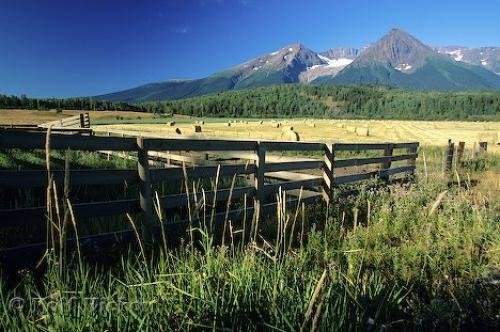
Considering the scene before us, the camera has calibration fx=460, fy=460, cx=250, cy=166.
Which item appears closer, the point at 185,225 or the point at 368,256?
the point at 368,256

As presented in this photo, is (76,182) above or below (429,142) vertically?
above

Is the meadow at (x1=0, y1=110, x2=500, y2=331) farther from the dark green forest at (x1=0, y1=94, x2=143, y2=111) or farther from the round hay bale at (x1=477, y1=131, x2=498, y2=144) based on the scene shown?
the dark green forest at (x1=0, y1=94, x2=143, y2=111)

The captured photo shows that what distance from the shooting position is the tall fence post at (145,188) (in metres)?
5.25

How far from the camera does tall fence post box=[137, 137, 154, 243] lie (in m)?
5.25

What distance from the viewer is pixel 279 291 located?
2.76 metres

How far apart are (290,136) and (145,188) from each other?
28.2 m

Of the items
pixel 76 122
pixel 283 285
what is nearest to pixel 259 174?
pixel 283 285

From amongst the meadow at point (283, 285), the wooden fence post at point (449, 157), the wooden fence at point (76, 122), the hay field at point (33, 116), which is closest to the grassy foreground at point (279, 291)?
the meadow at point (283, 285)

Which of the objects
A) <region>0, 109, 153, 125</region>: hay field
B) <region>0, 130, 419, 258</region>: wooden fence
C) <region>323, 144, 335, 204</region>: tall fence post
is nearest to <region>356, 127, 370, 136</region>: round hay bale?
<region>323, 144, 335, 204</region>: tall fence post

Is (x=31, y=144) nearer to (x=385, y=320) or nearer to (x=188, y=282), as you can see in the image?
(x=188, y=282)

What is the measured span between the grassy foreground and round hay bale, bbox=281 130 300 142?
85.8ft

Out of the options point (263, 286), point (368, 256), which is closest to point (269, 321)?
point (263, 286)

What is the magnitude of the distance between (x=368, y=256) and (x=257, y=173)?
245 cm

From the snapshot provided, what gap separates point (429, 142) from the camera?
33656 millimetres
